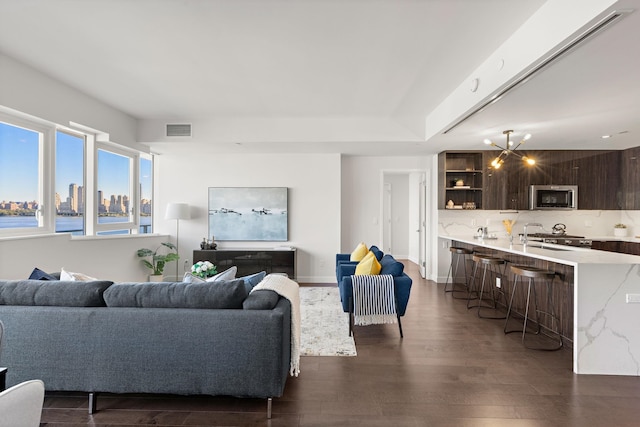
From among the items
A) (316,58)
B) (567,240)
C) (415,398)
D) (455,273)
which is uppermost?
(316,58)

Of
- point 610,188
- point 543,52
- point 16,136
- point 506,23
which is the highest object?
point 506,23

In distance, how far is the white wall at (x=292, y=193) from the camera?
6527 millimetres

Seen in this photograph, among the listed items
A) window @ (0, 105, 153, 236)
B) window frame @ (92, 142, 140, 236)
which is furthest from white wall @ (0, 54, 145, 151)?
window frame @ (92, 142, 140, 236)

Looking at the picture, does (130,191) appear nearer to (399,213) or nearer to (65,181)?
(65,181)

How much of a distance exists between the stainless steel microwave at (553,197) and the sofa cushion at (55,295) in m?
6.43

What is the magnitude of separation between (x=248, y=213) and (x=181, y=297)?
432 centimetres

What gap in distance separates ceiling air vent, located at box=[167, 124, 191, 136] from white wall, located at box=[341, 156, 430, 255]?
9.42 feet

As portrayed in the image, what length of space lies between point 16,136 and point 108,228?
185 centimetres

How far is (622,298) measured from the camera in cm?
292

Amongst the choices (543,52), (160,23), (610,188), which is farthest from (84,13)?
(610,188)

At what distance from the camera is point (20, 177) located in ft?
12.5

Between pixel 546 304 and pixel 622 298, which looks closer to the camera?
pixel 622 298

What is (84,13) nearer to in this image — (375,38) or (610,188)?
(375,38)

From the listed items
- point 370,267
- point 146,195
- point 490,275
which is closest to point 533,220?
point 490,275
